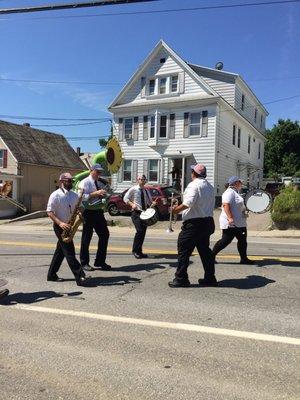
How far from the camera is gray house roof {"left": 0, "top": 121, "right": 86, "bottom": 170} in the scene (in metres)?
38.5

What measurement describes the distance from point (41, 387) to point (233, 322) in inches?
99.1

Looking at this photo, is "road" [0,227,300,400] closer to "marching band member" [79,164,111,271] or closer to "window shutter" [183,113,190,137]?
"marching band member" [79,164,111,271]

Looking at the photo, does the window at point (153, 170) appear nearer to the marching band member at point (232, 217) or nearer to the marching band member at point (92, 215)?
the marching band member at point (232, 217)

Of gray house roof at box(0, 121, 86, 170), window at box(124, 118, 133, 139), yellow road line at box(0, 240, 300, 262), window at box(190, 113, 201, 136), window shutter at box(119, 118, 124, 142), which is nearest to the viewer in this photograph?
yellow road line at box(0, 240, 300, 262)

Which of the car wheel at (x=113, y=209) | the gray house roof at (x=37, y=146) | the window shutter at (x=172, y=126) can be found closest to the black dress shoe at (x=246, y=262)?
the car wheel at (x=113, y=209)

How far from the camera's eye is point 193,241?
7.65 metres

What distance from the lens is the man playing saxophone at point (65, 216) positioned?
7.91 meters

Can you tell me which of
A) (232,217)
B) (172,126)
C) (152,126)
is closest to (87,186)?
(232,217)

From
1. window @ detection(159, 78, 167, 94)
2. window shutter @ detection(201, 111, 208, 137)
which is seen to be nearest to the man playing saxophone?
window shutter @ detection(201, 111, 208, 137)

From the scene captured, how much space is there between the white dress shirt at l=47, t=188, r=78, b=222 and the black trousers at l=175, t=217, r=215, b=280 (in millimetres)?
1842

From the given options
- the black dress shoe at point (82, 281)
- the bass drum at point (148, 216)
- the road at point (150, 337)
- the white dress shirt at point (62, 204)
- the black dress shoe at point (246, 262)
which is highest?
the white dress shirt at point (62, 204)

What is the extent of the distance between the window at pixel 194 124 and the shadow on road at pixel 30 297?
24.5 metres

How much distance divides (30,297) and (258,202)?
665 cm

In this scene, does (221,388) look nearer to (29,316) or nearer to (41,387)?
(41,387)
